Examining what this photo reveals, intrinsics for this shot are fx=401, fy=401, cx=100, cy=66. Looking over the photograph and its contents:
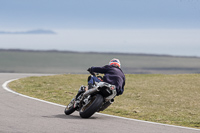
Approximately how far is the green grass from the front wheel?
215 centimetres

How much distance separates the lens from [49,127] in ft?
29.4

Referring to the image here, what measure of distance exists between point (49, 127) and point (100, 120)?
1.86 m

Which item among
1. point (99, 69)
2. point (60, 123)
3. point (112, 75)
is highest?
point (99, 69)

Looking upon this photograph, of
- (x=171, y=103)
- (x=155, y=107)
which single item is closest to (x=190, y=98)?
(x=171, y=103)

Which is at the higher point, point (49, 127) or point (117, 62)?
point (117, 62)

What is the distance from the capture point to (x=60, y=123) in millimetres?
9586

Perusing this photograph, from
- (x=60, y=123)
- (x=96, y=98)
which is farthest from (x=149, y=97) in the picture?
(x=60, y=123)

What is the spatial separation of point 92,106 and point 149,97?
8.15 m

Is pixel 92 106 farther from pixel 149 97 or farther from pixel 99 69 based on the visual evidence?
pixel 149 97

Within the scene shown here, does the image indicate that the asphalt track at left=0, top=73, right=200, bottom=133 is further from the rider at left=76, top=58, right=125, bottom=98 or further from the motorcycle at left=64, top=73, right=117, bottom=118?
the rider at left=76, top=58, right=125, bottom=98

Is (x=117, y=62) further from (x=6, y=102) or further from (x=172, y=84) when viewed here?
(x=172, y=84)

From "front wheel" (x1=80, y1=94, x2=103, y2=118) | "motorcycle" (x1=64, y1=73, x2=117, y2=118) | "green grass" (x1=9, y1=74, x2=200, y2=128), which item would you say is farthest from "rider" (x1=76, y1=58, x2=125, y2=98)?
"green grass" (x1=9, y1=74, x2=200, y2=128)

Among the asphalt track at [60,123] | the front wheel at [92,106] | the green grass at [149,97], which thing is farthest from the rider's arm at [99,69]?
the green grass at [149,97]

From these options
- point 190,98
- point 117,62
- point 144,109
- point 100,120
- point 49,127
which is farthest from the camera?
point 190,98
